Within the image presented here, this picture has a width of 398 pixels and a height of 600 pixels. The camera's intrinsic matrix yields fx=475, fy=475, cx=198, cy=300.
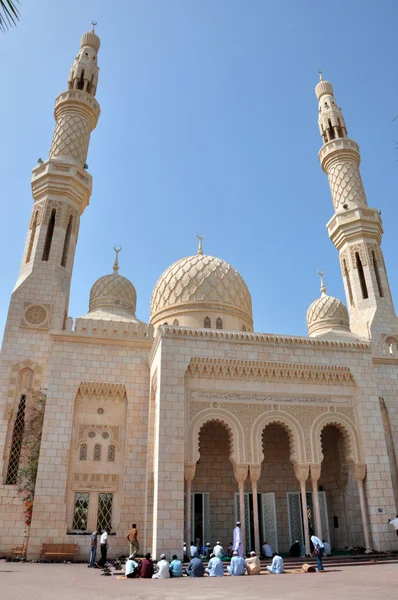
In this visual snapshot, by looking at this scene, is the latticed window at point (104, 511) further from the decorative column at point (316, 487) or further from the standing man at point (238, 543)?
the decorative column at point (316, 487)

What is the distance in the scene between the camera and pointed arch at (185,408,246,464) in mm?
12062

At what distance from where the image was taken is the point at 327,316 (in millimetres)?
21016

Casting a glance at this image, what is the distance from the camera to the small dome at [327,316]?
20.8 meters

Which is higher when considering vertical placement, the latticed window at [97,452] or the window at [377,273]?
the window at [377,273]

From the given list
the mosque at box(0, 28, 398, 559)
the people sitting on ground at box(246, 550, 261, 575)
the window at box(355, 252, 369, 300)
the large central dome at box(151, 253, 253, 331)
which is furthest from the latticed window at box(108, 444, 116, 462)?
the window at box(355, 252, 369, 300)

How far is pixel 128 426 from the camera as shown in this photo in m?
13.7

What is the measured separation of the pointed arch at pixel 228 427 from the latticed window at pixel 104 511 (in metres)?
3.01

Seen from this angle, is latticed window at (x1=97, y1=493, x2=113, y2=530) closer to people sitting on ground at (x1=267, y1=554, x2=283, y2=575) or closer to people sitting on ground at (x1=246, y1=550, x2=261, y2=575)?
people sitting on ground at (x1=246, y1=550, x2=261, y2=575)

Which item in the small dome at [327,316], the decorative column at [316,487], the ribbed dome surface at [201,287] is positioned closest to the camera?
the decorative column at [316,487]

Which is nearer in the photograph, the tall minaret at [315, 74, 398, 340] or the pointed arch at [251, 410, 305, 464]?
the pointed arch at [251, 410, 305, 464]

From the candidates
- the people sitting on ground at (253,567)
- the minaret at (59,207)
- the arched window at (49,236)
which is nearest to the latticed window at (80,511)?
the people sitting on ground at (253,567)

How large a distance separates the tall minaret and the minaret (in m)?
10.7

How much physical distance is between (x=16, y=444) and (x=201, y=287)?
923 centimetres

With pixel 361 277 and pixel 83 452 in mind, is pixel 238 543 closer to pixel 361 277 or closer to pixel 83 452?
pixel 83 452
